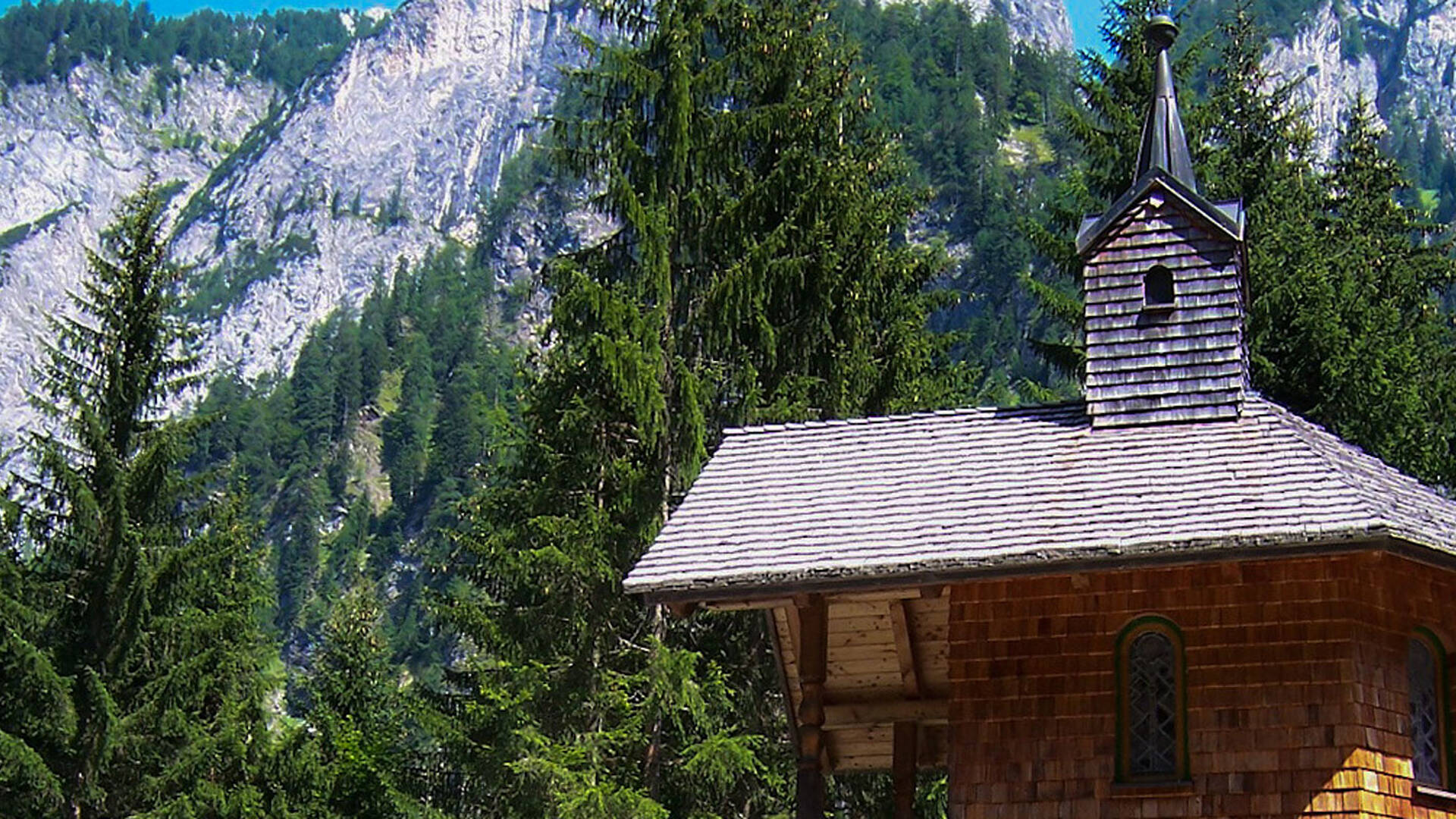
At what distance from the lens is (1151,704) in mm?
13688

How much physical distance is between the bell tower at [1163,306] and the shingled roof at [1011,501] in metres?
0.27

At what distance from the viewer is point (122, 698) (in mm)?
26859

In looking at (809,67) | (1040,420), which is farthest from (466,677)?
(1040,420)

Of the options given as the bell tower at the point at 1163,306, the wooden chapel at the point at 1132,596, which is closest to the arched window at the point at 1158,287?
the bell tower at the point at 1163,306

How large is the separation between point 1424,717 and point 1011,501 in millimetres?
3247

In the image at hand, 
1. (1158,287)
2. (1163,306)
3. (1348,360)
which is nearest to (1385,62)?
(1348,360)

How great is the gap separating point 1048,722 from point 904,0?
563 feet

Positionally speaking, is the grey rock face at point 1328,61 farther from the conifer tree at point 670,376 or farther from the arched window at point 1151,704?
the arched window at point 1151,704

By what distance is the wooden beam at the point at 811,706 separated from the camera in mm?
14594

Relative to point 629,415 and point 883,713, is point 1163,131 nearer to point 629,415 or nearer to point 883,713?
point 883,713

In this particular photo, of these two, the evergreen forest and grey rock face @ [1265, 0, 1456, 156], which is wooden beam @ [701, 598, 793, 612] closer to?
the evergreen forest

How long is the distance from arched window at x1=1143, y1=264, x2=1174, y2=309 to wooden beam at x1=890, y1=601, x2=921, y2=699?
11.3 feet

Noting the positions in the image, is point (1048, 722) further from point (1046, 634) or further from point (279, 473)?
point (279, 473)

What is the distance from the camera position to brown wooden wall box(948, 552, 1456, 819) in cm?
1316
